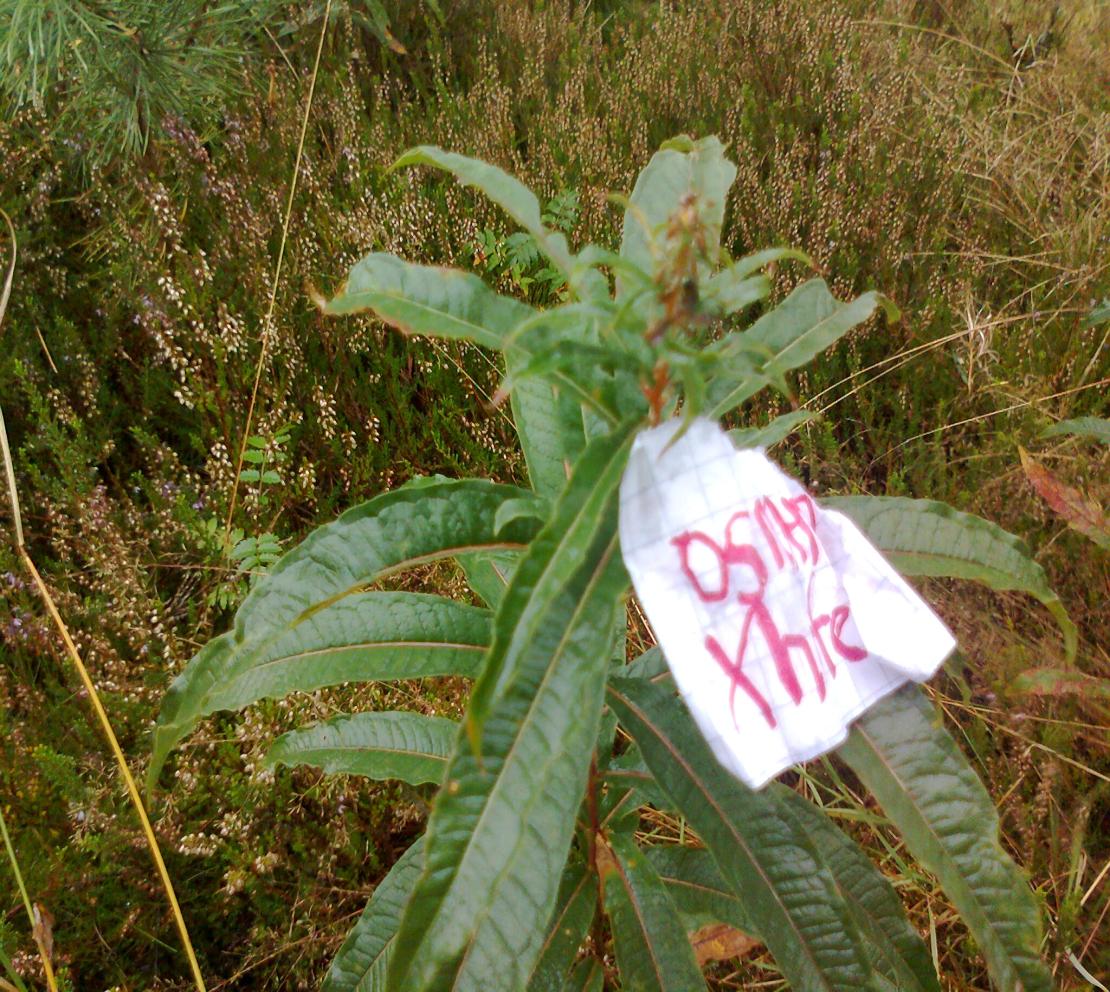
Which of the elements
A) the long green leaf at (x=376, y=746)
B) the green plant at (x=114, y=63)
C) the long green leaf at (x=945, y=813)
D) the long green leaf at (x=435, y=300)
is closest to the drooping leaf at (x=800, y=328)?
the long green leaf at (x=435, y=300)

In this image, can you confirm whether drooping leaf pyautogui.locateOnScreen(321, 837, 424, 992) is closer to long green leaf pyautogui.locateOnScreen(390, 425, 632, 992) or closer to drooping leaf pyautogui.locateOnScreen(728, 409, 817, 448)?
long green leaf pyautogui.locateOnScreen(390, 425, 632, 992)

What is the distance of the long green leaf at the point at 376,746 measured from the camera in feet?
4.15

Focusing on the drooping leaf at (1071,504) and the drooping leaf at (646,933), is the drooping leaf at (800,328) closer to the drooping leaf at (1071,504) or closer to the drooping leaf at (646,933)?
the drooping leaf at (646,933)

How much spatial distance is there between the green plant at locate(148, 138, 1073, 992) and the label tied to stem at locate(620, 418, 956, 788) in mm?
45

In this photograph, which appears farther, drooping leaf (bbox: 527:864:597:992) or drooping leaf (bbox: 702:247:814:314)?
drooping leaf (bbox: 527:864:597:992)

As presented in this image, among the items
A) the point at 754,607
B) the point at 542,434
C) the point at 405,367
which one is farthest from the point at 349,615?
the point at 405,367

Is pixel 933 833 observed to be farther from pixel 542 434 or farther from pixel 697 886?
pixel 542 434

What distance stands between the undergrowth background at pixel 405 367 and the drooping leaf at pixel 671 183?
0.62 m

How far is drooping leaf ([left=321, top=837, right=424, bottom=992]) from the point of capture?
117 cm

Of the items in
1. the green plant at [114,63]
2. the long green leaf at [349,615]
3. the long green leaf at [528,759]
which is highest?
the green plant at [114,63]

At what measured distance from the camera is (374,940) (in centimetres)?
118

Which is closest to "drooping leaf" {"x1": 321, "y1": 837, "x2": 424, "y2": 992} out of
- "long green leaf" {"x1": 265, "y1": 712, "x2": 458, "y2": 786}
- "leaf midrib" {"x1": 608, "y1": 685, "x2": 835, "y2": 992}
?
"long green leaf" {"x1": 265, "y1": 712, "x2": 458, "y2": 786}

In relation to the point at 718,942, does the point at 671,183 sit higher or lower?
higher

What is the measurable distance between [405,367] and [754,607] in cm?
217
